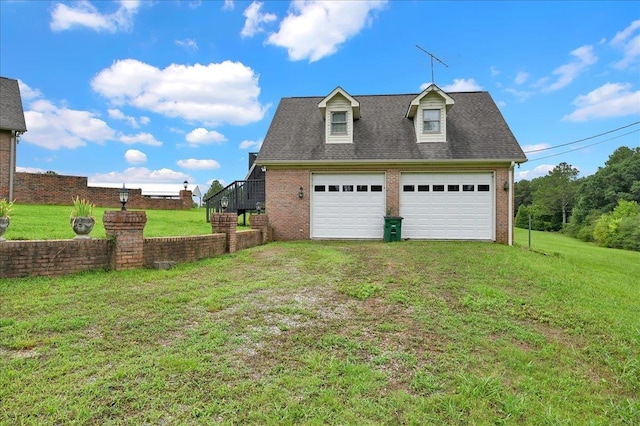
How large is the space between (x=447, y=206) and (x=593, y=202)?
4789 centimetres

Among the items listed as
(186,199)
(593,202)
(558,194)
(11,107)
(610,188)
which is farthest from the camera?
(558,194)

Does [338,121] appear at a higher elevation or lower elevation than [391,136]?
higher

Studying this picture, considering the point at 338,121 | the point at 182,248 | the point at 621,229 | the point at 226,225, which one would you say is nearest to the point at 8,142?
the point at 226,225

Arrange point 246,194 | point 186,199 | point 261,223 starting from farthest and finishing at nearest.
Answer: point 186,199 < point 246,194 < point 261,223

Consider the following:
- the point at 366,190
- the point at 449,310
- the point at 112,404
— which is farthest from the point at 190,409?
the point at 366,190

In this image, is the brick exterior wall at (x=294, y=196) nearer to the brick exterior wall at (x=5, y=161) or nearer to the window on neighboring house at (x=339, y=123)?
the window on neighboring house at (x=339, y=123)

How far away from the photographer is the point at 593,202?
46188mm

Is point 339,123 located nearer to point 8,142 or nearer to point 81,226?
point 81,226

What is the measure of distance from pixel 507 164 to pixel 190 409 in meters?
12.6

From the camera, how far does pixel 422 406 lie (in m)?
2.51

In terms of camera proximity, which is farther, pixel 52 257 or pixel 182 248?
pixel 182 248

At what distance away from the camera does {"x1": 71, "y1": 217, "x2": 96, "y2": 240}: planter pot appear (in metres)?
5.73

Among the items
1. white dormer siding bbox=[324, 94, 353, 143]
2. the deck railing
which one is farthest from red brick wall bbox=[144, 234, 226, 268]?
white dormer siding bbox=[324, 94, 353, 143]

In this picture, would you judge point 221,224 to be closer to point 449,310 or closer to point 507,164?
point 449,310
